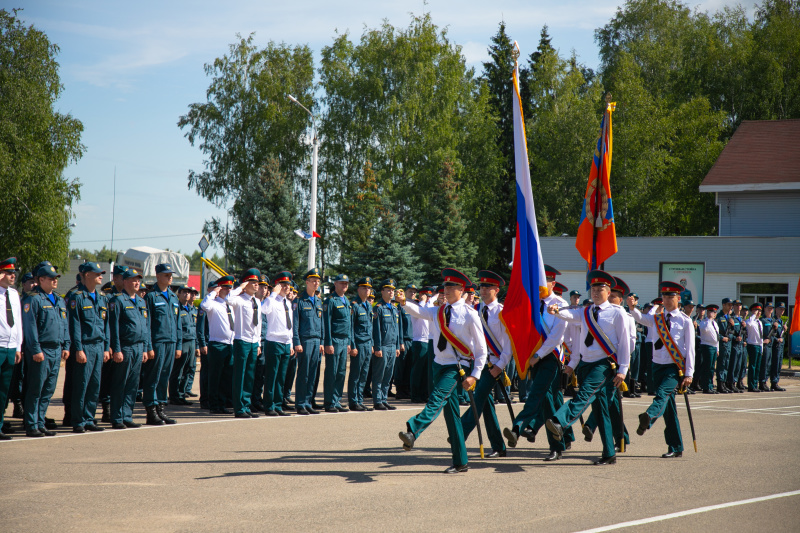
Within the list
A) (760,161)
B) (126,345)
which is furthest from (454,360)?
(760,161)

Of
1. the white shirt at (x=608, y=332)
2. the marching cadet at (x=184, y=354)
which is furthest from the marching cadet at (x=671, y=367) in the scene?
the marching cadet at (x=184, y=354)

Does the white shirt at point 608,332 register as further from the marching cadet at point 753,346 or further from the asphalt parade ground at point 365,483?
the marching cadet at point 753,346

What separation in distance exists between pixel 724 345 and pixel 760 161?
2234 cm

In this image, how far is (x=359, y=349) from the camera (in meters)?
13.4

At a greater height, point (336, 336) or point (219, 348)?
point (336, 336)

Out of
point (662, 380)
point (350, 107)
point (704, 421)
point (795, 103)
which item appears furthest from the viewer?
point (795, 103)

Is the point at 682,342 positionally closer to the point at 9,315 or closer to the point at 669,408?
the point at 669,408

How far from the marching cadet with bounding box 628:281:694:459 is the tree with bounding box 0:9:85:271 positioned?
31.3 meters

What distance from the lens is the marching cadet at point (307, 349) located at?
12.8 metres

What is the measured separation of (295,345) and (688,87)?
4262cm

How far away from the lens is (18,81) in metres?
34.1

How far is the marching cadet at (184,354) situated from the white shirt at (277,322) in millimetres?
2374

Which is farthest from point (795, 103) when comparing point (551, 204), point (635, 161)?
point (551, 204)

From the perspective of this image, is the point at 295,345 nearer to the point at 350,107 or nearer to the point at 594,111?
the point at 350,107
